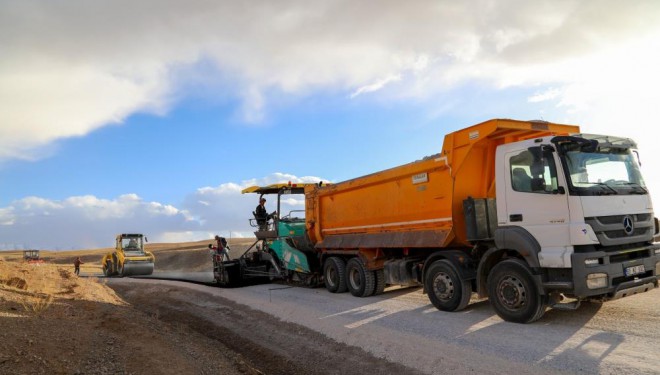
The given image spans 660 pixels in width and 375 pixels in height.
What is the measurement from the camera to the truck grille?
6652mm

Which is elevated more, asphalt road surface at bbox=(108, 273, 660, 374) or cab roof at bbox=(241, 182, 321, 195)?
cab roof at bbox=(241, 182, 321, 195)

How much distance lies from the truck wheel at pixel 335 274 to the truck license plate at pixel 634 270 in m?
6.61

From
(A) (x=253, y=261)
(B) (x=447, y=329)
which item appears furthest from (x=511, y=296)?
(A) (x=253, y=261)

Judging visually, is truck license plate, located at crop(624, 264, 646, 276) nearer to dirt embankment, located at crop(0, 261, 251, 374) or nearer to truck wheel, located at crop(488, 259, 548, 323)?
truck wheel, located at crop(488, 259, 548, 323)

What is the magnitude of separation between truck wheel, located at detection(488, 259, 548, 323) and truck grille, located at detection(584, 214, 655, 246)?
1.18 m

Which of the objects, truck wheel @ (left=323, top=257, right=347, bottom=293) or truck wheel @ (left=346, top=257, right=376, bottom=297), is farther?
truck wheel @ (left=323, top=257, right=347, bottom=293)

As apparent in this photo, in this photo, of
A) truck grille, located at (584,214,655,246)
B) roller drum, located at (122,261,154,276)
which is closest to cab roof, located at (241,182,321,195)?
truck grille, located at (584,214,655,246)

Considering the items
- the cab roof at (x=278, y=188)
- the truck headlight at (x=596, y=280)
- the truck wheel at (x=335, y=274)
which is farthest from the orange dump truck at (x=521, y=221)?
the cab roof at (x=278, y=188)

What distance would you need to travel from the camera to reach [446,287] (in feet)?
27.8

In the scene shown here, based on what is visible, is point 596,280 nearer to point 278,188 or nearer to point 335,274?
point 335,274

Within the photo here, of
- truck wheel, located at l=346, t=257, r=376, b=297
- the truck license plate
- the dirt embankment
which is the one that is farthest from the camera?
truck wheel, located at l=346, t=257, r=376, b=297

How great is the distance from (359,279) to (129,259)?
16.4 m

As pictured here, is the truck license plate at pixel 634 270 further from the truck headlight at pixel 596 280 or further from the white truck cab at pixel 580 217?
the truck headlight at pixel 596 280

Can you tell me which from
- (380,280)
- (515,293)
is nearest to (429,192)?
(515,293)
